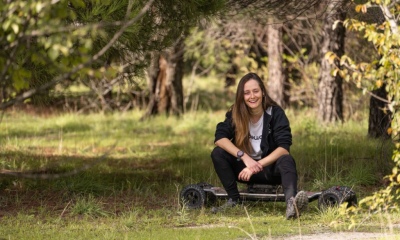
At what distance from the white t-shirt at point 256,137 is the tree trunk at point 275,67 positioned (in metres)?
9.55

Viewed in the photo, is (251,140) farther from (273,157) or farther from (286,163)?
(286,163)

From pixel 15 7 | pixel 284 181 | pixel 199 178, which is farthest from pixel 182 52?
pixel 15 7

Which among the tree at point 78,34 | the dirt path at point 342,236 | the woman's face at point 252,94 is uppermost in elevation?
the tree at point 78,34

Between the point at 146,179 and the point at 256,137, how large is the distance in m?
2.84

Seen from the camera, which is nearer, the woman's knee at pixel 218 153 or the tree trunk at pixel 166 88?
Answer: the woman's knee at pixel 218 153

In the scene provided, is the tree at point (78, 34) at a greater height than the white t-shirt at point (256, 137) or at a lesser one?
greater

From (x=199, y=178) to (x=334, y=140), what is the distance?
2.92m

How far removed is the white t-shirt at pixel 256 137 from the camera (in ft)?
23.6

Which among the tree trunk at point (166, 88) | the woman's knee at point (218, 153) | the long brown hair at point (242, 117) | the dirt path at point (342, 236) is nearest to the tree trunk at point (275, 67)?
the tree trunk at point (166, 88)

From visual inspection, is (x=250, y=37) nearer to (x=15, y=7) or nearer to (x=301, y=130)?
(x=301, y=130)

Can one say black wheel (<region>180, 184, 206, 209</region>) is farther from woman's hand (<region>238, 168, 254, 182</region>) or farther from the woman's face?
the woman's face

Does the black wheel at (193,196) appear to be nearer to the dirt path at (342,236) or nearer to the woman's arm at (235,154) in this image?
the woman's arm at (235,154)

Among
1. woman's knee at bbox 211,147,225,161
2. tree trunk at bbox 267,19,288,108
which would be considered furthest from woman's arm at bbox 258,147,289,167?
tree trunk at bbox 267,19,288,108

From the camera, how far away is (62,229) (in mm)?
6555
